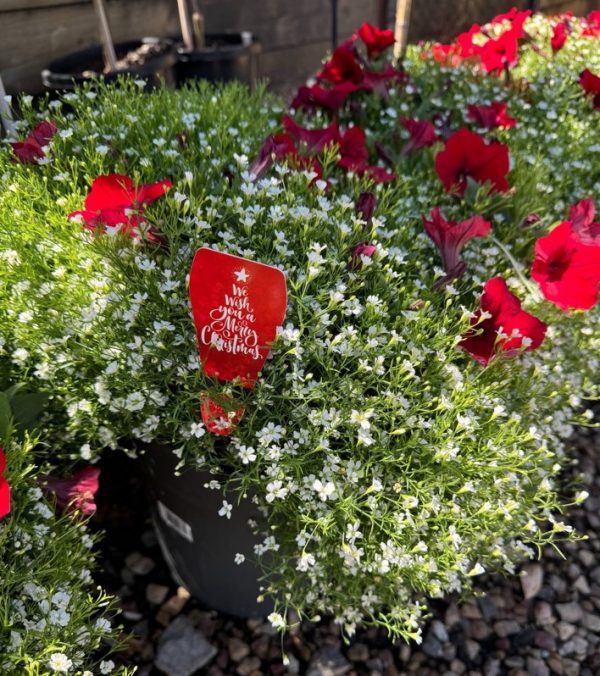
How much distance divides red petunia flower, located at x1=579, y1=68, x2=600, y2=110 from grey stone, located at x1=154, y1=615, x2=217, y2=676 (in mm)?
2318

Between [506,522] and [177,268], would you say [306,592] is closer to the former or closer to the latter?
[506,522]

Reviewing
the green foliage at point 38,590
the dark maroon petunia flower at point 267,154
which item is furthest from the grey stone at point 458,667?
the dark maroon petunia flower at point 267,154

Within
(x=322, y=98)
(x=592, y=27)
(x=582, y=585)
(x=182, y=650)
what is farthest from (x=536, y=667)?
(x=592, y=27)

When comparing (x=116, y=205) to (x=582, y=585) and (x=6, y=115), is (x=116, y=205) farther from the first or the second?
(x=582, y=585)

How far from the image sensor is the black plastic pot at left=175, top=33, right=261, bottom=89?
3.43 meters

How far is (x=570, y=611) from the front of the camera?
6.11 feet

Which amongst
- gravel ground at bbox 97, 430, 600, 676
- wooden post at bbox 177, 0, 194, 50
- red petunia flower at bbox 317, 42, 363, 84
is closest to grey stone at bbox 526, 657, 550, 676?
gravel ground at bbox 97, 430, 600, 676

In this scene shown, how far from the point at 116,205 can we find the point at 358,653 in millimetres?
1268

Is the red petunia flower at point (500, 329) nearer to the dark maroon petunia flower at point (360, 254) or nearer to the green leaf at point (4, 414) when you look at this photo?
the dark maroon petunia flower at point (360, 254)

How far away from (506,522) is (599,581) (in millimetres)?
861

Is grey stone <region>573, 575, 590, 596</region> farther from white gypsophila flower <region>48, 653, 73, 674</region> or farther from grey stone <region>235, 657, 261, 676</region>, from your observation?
white gypsophila flower <region>48, 653, 73, 674</region>

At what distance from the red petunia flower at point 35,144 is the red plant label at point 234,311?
2.21 feet

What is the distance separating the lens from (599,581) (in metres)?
1.96

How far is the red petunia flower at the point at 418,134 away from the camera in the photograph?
1910 millimetres
